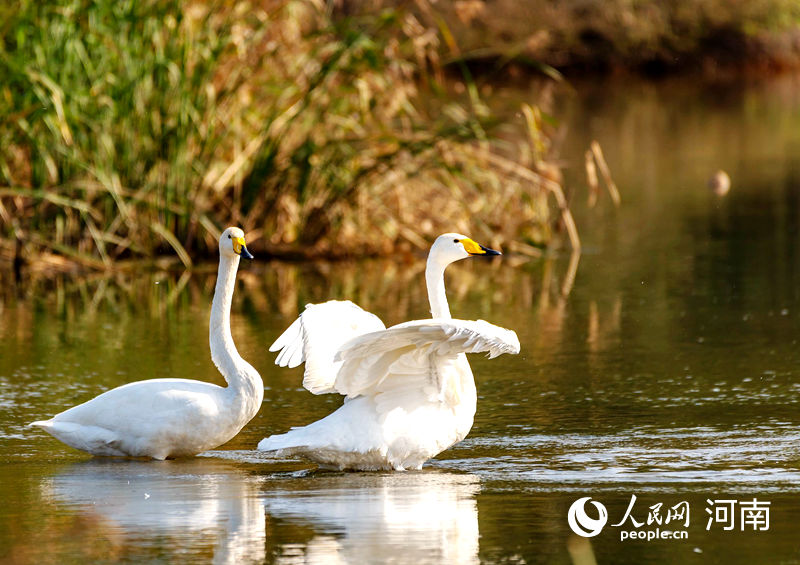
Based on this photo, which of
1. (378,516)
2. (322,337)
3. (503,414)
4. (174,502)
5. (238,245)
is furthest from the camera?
(503,414)

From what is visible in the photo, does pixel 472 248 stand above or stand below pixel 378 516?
above

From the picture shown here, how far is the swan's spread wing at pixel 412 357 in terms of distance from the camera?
6.55 metres

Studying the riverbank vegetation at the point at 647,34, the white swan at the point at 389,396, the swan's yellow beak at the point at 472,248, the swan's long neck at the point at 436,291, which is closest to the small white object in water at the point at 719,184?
the swan's yellow beak at the point at 472,248

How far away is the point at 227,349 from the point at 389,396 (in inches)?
35.3

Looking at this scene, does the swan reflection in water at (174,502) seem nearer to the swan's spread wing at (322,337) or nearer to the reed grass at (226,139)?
the swan's spread wing at (322,337)

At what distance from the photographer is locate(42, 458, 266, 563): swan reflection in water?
5695 mm

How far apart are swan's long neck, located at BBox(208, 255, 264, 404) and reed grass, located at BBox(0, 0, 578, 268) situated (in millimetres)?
4427

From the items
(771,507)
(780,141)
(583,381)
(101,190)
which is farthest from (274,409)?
(780,141)

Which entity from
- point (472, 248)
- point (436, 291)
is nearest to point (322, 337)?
point (436, 291)

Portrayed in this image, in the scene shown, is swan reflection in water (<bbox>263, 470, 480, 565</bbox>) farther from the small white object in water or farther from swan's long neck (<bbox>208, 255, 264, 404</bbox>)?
→ the small white object in water

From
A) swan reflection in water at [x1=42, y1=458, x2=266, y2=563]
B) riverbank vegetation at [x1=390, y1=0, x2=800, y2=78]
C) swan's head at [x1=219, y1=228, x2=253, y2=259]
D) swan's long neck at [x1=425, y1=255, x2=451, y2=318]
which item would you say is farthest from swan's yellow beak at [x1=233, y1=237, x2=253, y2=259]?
riverbank vegetation at [x1=390, y1=0, x2=800, y2=78]

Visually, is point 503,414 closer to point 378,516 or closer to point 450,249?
point 450,249

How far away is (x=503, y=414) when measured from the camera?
26.5ft

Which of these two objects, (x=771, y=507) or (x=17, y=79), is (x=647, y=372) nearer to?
(x=771, y=507)
